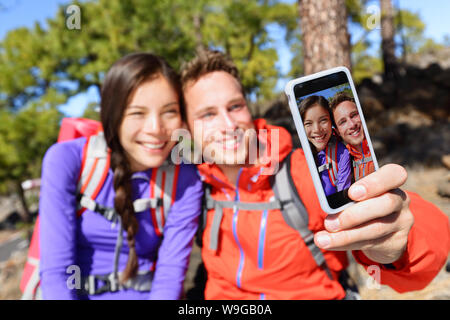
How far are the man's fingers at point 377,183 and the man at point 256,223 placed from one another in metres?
0.38

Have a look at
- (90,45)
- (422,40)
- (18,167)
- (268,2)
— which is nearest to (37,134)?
(18,167)

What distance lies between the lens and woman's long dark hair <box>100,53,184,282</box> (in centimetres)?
174

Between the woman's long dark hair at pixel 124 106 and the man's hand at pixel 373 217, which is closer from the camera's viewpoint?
the man's hand at pixel 373 217

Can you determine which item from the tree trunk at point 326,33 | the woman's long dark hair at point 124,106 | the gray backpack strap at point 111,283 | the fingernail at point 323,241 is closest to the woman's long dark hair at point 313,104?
the fingernail at point 323,241

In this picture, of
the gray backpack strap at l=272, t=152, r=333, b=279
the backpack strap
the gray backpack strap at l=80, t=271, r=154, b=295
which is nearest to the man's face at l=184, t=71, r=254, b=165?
the gray backpack strap at l=272, t=152, r=333, b=279

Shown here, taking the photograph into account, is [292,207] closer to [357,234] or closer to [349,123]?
[357,234]

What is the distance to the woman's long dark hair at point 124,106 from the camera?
5.70 ft

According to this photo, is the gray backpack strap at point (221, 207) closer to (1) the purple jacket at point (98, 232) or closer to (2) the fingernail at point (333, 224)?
(1) the purple jacket at point (98, 232)

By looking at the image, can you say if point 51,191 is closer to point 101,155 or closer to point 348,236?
point 101,155

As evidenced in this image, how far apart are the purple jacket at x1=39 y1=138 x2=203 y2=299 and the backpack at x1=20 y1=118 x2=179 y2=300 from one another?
0.12ft

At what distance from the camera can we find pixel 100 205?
1868 mm

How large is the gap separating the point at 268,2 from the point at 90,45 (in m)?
7.26

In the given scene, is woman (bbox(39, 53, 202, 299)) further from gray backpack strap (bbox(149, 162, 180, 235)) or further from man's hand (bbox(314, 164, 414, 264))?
man's hand (bbox(314, 164, 414, 264))

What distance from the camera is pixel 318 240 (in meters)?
1.07
